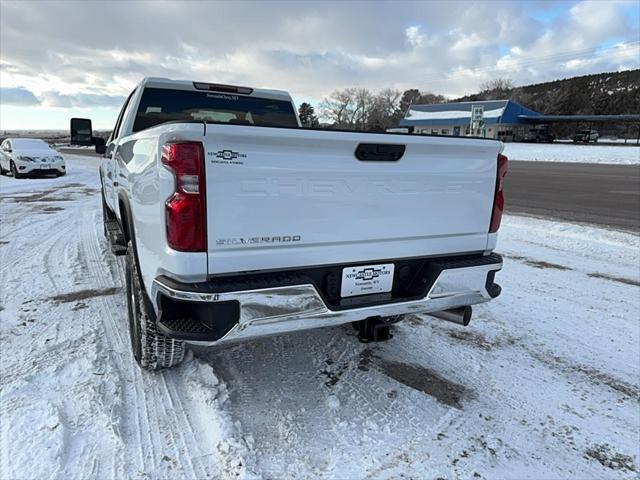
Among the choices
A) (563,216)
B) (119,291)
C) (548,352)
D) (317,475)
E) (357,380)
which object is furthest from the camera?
(563,216)

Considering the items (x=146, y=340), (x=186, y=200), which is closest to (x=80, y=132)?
(x=146, y=340)

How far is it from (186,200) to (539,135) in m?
73.3

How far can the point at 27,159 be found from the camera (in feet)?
53.9

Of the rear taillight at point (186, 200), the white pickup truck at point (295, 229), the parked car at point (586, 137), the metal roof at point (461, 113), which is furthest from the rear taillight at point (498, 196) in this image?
the parked car at point (586, 137)

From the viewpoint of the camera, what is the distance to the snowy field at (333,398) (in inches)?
94.9

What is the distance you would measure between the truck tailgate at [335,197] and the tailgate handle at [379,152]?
0.03m

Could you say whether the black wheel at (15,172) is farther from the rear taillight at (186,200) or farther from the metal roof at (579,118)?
the metal roof at (579,118)

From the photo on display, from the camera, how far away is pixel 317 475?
233 cm

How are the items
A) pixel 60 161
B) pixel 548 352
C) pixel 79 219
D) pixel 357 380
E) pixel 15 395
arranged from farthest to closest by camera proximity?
1. pixel 60 161
2. pixel 79 219
3. pixel 548 352
4. pixel 357 380
5. pixel 15 395

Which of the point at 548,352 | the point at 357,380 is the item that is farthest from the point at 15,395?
the point at 548,352

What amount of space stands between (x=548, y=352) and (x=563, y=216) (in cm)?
733

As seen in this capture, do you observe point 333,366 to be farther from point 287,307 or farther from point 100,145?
point 100,145

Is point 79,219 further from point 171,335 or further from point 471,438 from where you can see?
point 471,438

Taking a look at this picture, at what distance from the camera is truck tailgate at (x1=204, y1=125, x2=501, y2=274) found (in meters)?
2.34
